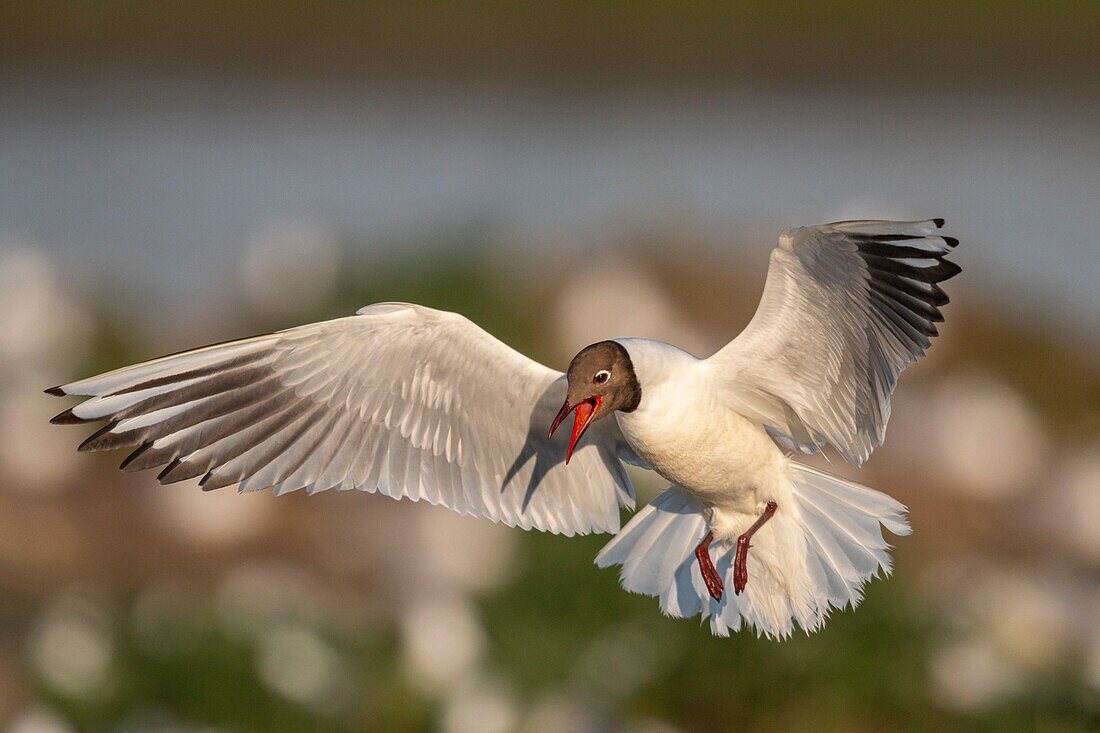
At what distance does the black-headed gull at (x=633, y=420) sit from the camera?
3.50m

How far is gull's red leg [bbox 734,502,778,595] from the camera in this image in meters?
3.81

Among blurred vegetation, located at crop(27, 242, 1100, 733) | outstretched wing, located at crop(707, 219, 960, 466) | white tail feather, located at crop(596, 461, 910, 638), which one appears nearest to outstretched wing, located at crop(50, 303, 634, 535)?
white tail feather, located at crop(596, 461, 910, 638)

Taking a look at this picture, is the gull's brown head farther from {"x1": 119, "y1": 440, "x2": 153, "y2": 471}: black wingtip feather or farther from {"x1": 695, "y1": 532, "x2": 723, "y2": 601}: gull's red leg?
{"x1": 119, "y1": 440, "x2": 153, "y2": 471}: black wingtip feather

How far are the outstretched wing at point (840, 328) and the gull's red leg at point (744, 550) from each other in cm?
24

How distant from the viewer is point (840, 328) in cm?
358

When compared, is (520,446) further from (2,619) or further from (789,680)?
(2,619)

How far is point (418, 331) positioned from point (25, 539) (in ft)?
14.2

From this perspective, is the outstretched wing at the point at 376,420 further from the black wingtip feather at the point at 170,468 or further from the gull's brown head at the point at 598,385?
the gull's brown head at the point at 598,385

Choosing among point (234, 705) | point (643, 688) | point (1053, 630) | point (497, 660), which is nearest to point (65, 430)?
point (234, 705)

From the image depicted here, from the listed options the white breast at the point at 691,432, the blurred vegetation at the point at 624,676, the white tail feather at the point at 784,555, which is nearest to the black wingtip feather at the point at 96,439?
the white breast at the point at 691,432

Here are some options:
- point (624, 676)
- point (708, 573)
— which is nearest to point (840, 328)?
point (708, 573)

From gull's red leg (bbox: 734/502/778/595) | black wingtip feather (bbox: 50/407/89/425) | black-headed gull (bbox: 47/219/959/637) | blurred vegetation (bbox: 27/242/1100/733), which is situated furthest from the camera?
blurred vegetation (bbox: 27/242/1100/733)

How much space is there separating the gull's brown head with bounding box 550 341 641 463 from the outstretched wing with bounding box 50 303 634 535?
1.13 feet

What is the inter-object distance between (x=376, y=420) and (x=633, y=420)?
802mm
